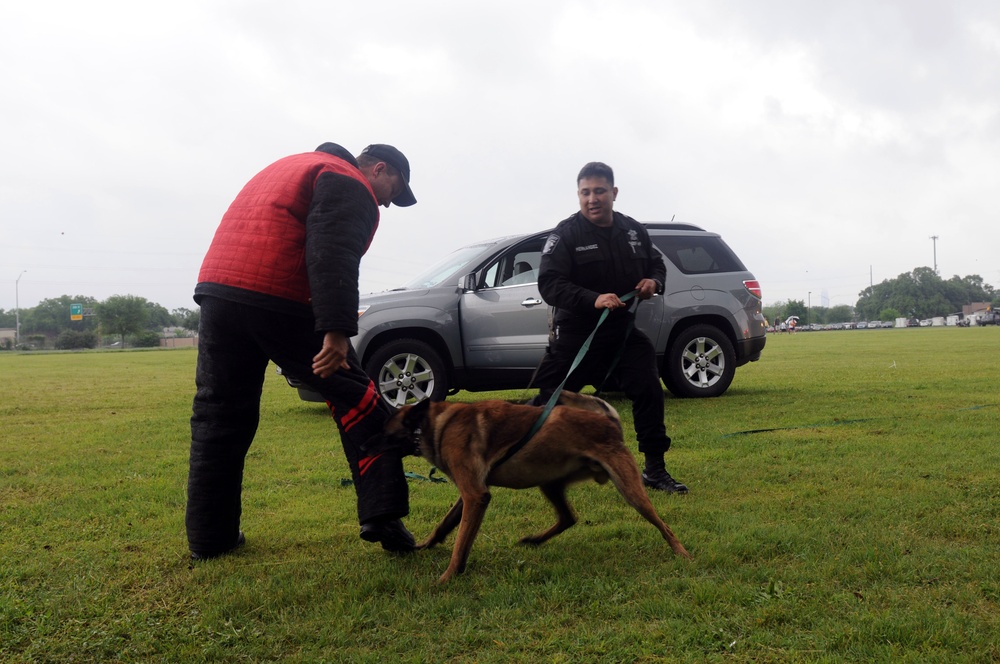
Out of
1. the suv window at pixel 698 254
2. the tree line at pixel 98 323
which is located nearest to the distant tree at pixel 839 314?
the tree line at pixel 98 323

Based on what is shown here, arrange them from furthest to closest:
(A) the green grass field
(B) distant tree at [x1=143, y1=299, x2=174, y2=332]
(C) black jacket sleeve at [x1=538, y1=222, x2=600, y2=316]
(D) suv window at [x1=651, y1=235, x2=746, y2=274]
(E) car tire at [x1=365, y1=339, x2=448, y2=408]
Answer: (B) distant tree at [x1=143, y1=299, x2=174, y2=332]
(D) suv window at [x1=651, y1=235, x2=746, y2=274]
(E) car tire at [x1=365, y1=339, x2=448, y2=408]
(C) black jacket sleeve at [x1=538, y1=222, x2=600, y2=316]
(A) the green grass field

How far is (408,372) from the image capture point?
791 centimetres

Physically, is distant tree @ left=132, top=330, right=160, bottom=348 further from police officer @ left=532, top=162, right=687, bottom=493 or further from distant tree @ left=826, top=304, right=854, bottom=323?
distant tree @ left=826, top=304, right=854, bottom=323

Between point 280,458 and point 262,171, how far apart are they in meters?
3.23

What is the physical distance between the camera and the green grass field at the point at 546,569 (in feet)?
8.24

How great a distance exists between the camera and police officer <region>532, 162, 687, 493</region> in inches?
177

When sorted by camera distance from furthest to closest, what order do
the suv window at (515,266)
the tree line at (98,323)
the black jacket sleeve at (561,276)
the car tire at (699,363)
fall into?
1. the tree line at (98,323)
2. the car tire at (699,363)
3. the suv window at (515,266)
4. the black jacket sleeve at (561,276)

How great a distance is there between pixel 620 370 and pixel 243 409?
2.32 metres

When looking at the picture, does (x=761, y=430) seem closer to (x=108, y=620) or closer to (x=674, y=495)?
(x=674, y=495)

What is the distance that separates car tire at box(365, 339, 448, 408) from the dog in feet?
14.6

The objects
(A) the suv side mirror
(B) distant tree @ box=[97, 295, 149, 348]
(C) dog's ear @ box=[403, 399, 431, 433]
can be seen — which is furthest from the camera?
(B) distant tree @ box=[97, 295, 149, 348]

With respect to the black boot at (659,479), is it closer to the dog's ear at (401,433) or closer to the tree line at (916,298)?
the dog's ear at (401,433)

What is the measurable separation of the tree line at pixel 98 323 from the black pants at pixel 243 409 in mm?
83289

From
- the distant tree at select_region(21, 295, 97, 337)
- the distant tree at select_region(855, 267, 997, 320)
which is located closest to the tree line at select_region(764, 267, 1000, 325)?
the distant tree at select_region(855, 267, 997, 320)
